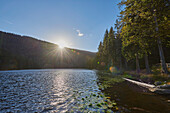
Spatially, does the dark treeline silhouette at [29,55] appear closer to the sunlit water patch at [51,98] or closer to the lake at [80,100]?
the sunlit water patch at [51,98]

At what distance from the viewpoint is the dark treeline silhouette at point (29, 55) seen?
8788 centimetres

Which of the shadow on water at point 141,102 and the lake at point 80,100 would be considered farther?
the lake at point 80,100

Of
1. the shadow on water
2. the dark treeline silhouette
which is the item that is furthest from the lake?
the dark treeline silhouette

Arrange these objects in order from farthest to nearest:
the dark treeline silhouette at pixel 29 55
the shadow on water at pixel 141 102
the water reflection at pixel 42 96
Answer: the dark treeline silhouette at pixel 29 55
the water reflection at pixel 42 96
the shadow on water at pixel 141 102

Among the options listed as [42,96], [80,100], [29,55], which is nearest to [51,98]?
[42,96]

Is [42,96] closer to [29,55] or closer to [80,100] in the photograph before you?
[80,100]

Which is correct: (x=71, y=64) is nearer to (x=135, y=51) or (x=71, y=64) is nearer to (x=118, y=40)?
(x=118, y=40)

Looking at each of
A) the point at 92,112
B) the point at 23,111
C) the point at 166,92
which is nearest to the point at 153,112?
the point at 92,112

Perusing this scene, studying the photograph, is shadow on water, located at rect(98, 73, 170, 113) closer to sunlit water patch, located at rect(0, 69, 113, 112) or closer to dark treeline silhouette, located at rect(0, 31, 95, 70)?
sunlit water patch, located at rect(0, 69, 113, 112)

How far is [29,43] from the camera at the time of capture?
131000 millimetres

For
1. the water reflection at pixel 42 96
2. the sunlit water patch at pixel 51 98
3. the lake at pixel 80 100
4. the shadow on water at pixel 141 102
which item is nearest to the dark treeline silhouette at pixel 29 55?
the water reflection at pixel 42 96

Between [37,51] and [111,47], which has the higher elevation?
[37,51]

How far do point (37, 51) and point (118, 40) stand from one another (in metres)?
133

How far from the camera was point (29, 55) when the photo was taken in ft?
365
